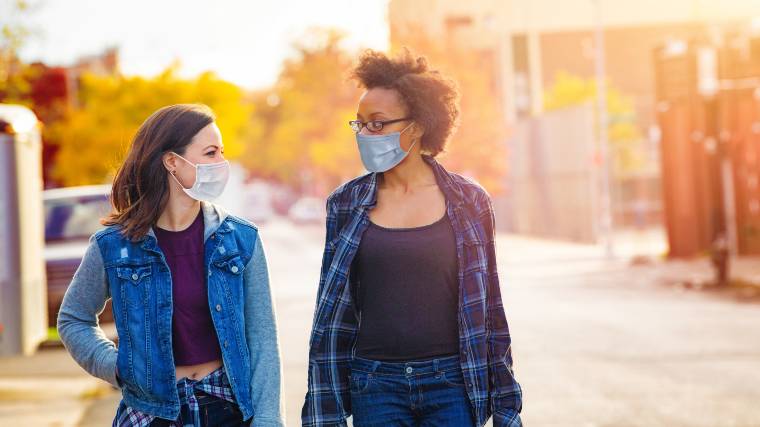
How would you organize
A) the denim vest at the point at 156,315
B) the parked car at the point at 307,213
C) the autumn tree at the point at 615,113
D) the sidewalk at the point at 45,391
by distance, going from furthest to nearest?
the parked car at the point at 307,213
the autumn tree at the point at 615,113
the sidewalk at the point at 45,391
the denim vest at the point at 156,315

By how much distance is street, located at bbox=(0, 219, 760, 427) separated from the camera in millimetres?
9320

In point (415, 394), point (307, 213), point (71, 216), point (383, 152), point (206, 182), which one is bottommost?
point (415, 394)

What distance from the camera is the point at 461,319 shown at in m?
4.25

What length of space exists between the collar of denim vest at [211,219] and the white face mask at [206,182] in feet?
0.23

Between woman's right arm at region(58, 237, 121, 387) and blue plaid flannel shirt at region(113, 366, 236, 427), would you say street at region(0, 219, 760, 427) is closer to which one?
blue plaid flannel shirt at region(113, 366, 236, 427)

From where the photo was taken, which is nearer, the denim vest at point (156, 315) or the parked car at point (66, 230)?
the denim vest at point (156, 315)

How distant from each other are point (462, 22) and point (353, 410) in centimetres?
6863

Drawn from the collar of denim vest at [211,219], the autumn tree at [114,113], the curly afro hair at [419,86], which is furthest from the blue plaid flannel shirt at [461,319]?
the autumn tree at [114,113]

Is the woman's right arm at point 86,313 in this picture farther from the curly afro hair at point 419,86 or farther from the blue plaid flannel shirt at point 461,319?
the curly afro hair at point 419,86

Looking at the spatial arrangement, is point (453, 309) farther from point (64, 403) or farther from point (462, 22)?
point (462, 22)

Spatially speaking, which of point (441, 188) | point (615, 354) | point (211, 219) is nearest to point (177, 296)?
point (211, 219)

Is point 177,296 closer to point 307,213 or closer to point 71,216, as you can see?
point 71,216

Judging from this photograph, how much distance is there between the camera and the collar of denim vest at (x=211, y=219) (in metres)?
4.02

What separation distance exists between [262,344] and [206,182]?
553 millimetres
